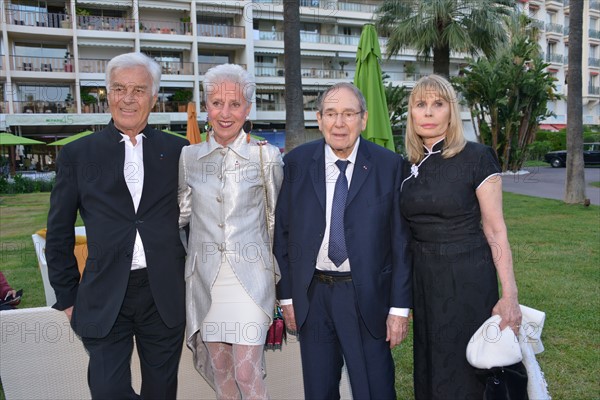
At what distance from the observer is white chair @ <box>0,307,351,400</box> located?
2926mm

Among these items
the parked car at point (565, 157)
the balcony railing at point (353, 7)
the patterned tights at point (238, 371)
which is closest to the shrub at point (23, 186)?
the patterned tights at point (238, 371)

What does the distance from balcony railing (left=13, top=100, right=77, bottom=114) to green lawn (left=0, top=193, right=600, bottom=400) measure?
61.2 feet

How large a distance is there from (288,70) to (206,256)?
997cm

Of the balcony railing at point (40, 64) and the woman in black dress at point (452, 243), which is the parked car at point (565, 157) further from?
the balcony railing at point (40, 64)

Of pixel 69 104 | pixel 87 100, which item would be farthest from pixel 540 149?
pixel 69 104

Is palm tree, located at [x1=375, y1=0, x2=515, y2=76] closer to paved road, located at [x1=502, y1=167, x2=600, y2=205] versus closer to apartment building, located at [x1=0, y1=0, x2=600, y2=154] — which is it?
paved road, located at [x1=502, y1=167, x2=600, y2=205]

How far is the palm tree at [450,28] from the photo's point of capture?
16531mm

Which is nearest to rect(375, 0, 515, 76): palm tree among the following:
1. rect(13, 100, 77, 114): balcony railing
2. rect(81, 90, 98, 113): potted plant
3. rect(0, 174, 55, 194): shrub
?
rect(0, 174, 55, 194): shrub

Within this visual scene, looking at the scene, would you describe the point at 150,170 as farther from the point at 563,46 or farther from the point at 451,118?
the point at 563,46

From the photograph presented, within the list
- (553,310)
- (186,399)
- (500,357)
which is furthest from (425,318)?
(553,310)

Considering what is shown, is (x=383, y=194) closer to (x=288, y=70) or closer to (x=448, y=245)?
(x=448, y=245)

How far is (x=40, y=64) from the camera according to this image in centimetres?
3038

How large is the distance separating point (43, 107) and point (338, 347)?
106 feet

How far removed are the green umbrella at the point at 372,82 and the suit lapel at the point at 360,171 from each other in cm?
422
